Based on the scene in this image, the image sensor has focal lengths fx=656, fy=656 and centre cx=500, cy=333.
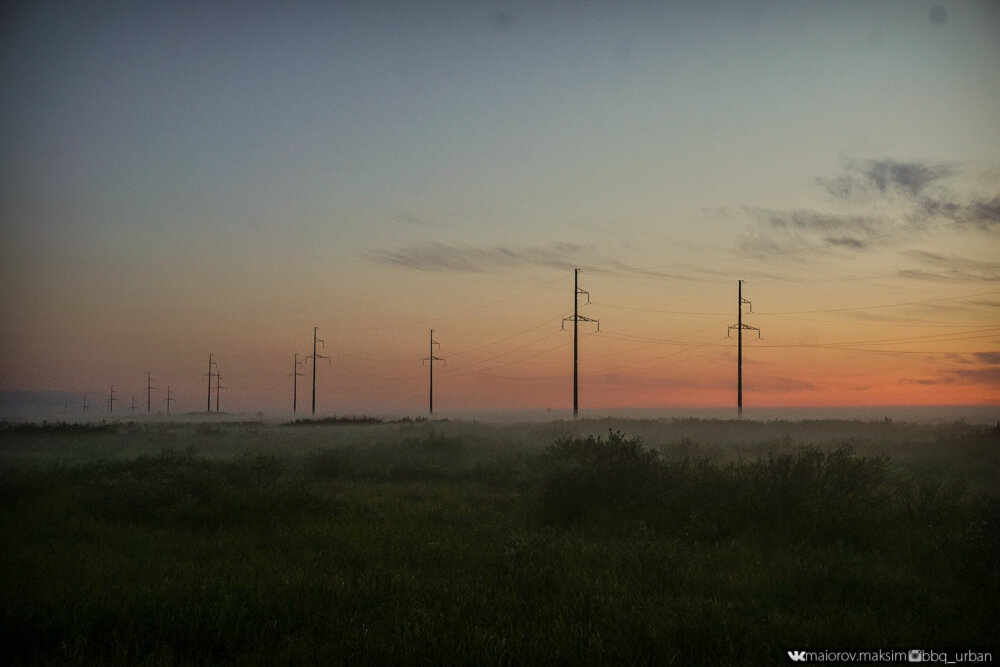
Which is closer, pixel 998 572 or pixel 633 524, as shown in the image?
pixel 998 572

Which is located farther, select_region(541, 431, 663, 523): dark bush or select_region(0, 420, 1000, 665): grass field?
select_region(541, 431, 663, 523): dark bush

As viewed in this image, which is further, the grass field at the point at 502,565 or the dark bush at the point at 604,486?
the dark bush at the point at 604,486

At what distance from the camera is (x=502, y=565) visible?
28.5ft

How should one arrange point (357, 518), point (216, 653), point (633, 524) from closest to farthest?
point (216, 653), point (633, 524), point (357, 518)

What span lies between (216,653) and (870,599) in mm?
7147

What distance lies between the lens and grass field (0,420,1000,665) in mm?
6344

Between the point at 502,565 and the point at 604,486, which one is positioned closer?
the point at 502,565

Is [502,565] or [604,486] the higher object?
[604,486]

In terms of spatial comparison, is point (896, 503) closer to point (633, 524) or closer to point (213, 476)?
point (633, 524)

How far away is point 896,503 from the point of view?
12.6 m

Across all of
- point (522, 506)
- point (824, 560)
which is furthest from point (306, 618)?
point (522, 506)

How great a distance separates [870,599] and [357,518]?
339 inches

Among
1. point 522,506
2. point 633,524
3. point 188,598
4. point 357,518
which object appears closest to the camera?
point 188,598

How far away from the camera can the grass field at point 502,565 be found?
634cm
